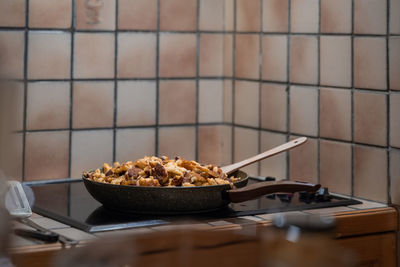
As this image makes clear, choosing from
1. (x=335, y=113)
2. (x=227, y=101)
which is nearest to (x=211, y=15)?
(x=227, y=101)

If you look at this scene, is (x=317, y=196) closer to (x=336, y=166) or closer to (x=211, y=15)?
(x=336, y=166)

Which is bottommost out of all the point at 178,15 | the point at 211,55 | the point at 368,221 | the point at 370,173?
the point at 368,221

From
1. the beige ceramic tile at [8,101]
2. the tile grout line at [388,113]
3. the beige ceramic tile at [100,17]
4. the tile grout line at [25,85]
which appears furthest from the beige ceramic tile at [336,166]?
the beige ceramic tile at [8,101]

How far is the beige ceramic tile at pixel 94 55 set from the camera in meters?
1.81

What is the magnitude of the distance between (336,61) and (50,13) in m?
0.79

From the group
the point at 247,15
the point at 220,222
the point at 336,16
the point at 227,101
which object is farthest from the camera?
the point at 227,101

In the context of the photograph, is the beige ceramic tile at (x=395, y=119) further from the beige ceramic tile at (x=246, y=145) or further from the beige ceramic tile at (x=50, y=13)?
the beige ceramic tile at (x=50, y=13)

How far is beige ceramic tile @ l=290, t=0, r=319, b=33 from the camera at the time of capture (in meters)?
1.68

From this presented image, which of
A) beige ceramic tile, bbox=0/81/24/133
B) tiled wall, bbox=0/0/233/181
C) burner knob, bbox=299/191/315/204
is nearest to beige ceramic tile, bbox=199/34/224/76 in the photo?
tiled wall, bbox=0/0/233/181

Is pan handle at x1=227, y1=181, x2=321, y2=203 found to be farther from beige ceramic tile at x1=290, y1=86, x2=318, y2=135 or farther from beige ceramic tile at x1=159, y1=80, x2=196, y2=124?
beige ceramic tile at x1=159, y1=80, x2=196, y2=124

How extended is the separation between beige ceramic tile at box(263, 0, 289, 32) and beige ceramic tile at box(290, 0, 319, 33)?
31mm

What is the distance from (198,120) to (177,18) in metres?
0.33

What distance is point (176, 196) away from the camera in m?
1.28

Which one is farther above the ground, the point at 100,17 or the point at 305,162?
the point at 100,17
